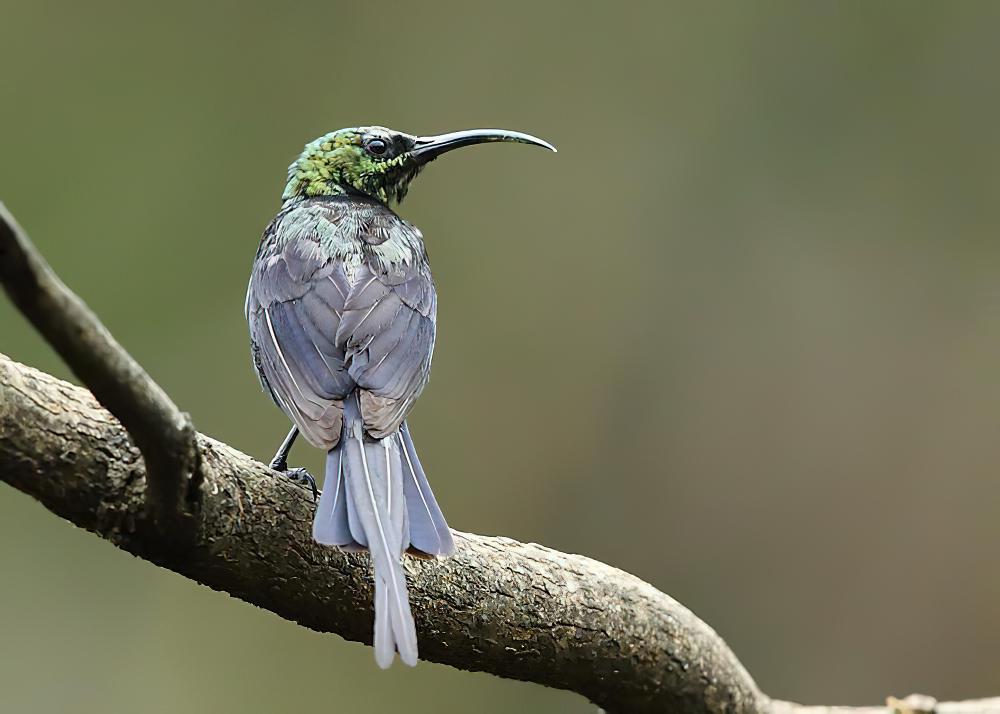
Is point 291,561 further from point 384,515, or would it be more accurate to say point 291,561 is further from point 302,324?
point 302,324

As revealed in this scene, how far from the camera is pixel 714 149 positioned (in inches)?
297

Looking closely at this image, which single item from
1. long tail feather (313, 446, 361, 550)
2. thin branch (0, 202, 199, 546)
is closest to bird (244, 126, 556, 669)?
long tail feather (313, 446, 361, 550)

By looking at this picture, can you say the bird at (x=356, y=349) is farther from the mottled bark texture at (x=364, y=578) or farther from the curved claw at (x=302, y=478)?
the mottled bark texture at (x=364, y=578)

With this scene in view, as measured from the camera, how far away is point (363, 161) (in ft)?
13.0

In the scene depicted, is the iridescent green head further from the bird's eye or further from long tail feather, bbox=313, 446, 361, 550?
long tail feather, bbox=313, 446, 361, 550

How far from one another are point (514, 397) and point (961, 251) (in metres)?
2.73

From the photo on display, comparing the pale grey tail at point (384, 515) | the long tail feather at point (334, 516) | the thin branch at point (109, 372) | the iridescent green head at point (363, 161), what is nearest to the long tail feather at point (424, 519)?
the pale grey tail at point (384, 515)

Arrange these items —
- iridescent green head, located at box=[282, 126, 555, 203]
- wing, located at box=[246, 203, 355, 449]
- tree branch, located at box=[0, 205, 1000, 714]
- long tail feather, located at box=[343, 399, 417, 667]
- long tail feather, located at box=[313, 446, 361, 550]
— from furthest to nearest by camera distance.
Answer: iridescent green head, located at box=[282, 126, 555, 203] < wing, located at box=[246, 203, 355, 449] < long tail feather, located at box=[313, 446, 361, 550] < long tail feather, located at box=[343, 399, 417, 667] < tree branch, located at box=[0, 205, 1000, 714]

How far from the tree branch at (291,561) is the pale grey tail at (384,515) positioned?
120 mm

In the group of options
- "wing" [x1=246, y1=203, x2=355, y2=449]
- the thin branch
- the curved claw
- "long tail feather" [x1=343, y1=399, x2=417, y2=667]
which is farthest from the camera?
"wing" [x1=246, y1=203, x2=355, y2=449]

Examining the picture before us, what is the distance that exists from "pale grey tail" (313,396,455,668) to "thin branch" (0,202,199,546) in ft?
0.86

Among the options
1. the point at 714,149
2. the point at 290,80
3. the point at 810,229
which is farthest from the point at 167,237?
the point at 810,229

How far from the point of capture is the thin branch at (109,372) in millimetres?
1554

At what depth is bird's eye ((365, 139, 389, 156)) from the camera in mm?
3975
